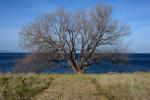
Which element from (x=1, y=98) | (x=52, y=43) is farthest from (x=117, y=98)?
(x=52, y=43)

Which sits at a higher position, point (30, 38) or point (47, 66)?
point (30, 38)

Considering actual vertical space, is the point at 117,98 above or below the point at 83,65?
above

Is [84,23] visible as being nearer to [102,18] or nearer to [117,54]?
[102,18]

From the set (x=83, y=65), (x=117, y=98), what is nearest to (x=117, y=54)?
(x=83, y=65)

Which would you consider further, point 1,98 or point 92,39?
point 92,39

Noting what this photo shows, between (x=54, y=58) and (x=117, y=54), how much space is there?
6.17m

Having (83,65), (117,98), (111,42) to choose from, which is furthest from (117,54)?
(117,98)

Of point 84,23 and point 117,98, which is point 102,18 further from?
point 117,98

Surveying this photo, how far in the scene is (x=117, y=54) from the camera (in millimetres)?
36500

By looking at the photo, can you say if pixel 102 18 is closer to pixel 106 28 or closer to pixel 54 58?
pixel 106 28

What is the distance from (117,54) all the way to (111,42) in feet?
4.31

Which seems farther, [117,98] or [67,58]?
[67,58]

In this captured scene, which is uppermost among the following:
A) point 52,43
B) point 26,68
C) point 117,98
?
point 117,98

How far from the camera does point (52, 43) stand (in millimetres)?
34812
